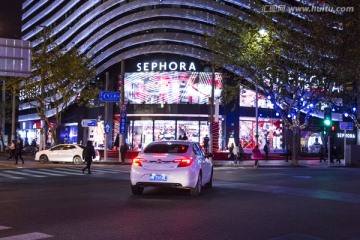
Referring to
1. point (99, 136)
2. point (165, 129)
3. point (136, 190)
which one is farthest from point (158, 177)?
point (165, 129)

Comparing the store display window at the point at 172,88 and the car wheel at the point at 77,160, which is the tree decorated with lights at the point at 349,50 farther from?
the car wheel at the point at 77,160

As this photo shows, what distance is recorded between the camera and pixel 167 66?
5303cm

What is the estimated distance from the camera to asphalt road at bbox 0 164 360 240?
8586 millimetres

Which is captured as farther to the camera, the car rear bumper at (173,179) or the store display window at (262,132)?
the store display window at (262,132)

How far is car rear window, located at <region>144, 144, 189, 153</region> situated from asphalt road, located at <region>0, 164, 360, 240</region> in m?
1.34

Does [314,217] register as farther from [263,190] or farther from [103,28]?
[103,28]

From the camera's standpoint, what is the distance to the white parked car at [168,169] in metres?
13.6

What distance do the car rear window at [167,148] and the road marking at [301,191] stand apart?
3536 mm

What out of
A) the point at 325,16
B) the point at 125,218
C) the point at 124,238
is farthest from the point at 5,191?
the point at 325,16

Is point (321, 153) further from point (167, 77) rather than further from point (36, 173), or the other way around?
point (36, 173)

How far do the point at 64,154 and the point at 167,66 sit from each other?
74.6 ft

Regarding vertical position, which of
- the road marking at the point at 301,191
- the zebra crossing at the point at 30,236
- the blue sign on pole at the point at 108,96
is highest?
the blue sign on pole at the point at 108,96

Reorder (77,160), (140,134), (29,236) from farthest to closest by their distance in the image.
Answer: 1. (140,134)
2. (77,160)
3. (29,236)

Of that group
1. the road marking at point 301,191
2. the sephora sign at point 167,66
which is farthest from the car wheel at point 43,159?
the sephora sign at point 167,66
